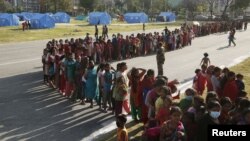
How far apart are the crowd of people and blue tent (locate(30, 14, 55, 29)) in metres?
33.5

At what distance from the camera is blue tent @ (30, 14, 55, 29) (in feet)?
174

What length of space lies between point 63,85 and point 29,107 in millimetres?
1951

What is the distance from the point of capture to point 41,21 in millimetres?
53594

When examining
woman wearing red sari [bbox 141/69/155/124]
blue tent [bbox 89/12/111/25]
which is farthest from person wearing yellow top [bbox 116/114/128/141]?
blue tent [bbox 89/12/111/25]

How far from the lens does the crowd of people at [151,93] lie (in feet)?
21.4

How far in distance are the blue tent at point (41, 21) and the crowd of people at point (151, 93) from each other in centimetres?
3354

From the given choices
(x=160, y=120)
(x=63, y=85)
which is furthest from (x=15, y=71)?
(x=160, y=120)

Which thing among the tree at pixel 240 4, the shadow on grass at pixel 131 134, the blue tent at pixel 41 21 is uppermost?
the tree at pixel 240 4

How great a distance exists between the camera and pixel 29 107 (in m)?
12.5

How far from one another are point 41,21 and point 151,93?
4693 cm

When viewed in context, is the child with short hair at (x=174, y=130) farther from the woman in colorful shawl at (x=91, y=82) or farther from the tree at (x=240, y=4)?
the tree at (x=240, y=4)

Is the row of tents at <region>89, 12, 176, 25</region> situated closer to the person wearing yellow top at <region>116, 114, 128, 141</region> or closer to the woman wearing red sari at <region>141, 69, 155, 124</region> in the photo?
the woman wearing red sari at <region>141, 69, 155, 124</region>

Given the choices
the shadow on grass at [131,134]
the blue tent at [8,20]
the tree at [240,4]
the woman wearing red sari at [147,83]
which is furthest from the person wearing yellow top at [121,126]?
the tree at [240,4]

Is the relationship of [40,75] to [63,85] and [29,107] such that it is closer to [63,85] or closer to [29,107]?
[63,85]
